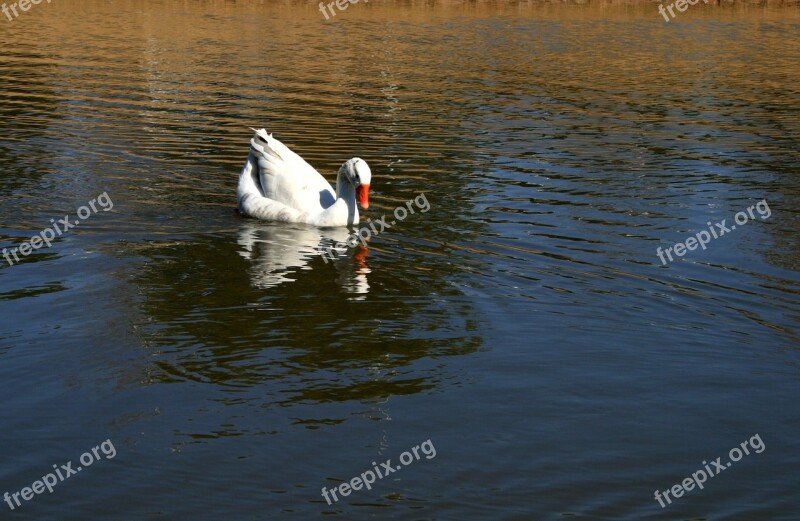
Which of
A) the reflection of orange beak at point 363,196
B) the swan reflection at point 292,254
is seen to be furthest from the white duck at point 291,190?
the swan reflection at point 292,254

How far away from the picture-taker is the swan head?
14211 mm

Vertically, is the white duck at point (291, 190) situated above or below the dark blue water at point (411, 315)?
above

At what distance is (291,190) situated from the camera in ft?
49.5

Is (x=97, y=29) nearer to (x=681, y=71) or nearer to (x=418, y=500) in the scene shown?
(x=681, y=71)

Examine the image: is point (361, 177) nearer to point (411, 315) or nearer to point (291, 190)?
point (291, 190)

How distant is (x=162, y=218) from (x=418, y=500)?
8.20 m

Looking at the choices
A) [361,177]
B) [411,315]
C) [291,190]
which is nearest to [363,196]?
[361,177]

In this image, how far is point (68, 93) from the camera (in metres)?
25.2

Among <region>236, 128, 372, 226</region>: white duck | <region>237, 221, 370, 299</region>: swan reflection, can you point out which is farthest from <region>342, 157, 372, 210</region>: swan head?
<region>237, 221, 370, 299</region>: swan reflection

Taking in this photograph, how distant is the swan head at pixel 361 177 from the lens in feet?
46.6

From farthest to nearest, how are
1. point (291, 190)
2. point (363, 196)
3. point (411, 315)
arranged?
point (291, 190) < point (363, 196) < point (411, 315)

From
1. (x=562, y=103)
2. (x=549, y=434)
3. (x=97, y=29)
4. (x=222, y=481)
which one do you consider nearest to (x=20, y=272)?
(x=222, y=481)

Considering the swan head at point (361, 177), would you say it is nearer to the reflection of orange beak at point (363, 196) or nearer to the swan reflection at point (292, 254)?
the reflection of orange beak at point (363, 196)

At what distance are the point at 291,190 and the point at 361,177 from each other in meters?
1.29
